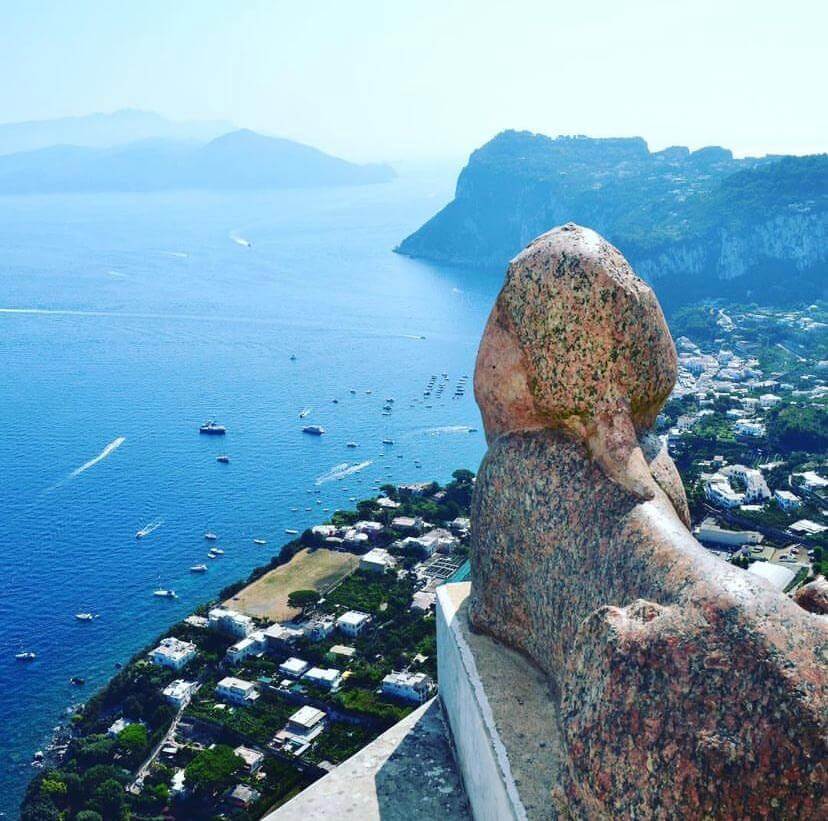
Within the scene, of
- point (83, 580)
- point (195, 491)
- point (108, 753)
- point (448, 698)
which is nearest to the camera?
point (448, 698)

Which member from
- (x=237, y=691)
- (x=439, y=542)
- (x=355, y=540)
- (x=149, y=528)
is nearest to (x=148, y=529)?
(x=149, y=528)

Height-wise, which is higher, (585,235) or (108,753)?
(585,235)

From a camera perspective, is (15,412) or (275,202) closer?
(15,412)

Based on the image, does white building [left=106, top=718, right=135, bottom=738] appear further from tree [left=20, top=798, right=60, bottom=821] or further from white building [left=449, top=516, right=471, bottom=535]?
white building [left=449, top=516, right=471, bottom=535]

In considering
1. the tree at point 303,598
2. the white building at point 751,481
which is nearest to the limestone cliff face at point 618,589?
the tree at point 303,598

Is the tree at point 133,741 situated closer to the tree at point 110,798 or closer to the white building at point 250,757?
the tree at point 110,798

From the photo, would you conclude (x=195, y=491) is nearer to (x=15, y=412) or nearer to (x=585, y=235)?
(x=15, y=412)

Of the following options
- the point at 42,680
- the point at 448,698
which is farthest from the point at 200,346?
the point at 448,698
